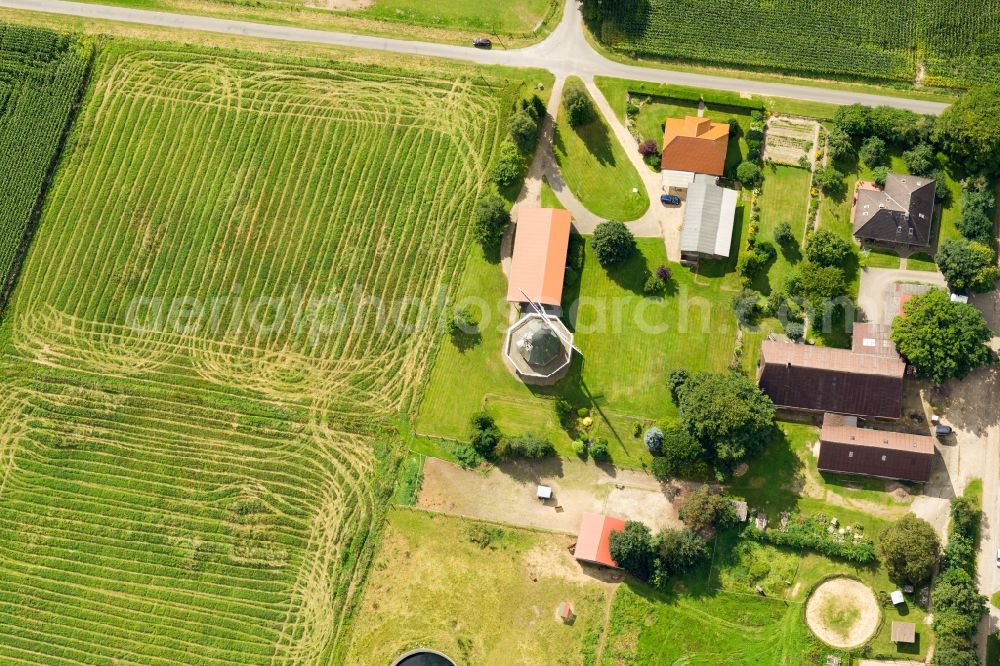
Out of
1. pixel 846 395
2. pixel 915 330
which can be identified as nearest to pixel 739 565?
pixel 846 395

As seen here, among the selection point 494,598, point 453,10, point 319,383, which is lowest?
point 494,598

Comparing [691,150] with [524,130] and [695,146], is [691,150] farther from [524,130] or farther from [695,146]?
[524,130]

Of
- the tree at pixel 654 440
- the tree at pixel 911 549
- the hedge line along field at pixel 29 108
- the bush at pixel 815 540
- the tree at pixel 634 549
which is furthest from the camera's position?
the hedge line along field at pixel 29 108

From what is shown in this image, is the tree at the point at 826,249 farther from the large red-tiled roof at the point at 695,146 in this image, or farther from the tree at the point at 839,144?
the large red-tiled roof at the point at 695,146

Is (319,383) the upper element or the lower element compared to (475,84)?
lower

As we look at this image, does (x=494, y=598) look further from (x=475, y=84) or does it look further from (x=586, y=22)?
(x=586, y=22)

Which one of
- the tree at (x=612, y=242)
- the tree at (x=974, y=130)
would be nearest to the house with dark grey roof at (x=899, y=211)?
the tree at (x=974, y=130)

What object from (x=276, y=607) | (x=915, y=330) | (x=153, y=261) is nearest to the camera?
(x=915, y=330)

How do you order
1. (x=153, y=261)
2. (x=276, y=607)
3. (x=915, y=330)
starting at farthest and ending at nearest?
(x=153, y=261) → (x=276, y=607) → (x=915, y=330)
